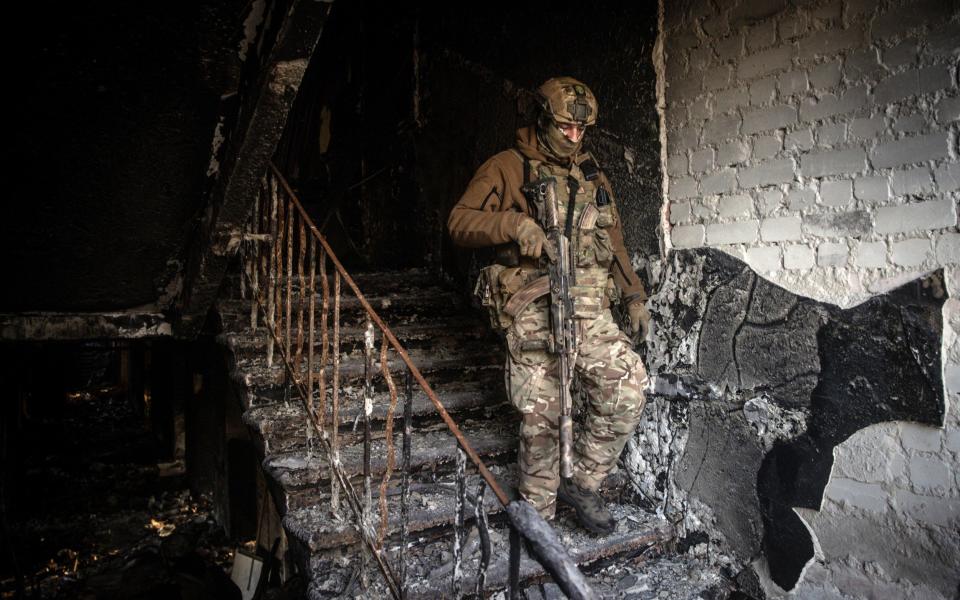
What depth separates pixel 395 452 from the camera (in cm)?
325

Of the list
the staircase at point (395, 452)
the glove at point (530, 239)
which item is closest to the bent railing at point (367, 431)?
the staircase at point (395, 452)

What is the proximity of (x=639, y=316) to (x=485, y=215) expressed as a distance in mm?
1035

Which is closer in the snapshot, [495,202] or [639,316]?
[495,202]

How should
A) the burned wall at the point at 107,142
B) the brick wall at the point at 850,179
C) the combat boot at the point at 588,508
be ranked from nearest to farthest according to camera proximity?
the brick wall at the point at 850,179 → the burned wall at the point at 107,142 → the combat boot at the point at 588,508

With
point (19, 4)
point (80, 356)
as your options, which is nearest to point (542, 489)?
point (19, 4)

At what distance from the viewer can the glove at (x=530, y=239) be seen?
8.72ft

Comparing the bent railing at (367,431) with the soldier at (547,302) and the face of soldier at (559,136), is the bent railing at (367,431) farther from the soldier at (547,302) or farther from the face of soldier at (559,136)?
the face of soldier at (559,136)

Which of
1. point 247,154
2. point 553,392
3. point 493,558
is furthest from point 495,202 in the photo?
point 493,558

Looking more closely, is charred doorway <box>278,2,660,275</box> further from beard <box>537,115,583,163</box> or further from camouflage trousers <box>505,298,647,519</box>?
camouflage trousers <box>505,298,647,519</box>

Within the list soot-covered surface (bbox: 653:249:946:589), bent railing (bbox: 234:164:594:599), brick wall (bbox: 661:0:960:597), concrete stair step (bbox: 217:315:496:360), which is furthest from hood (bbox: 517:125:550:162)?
concrete stair step (bbox: 217:315:496:360)

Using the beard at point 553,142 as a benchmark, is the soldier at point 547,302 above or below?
below

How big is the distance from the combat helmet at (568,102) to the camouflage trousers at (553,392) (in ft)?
2.90

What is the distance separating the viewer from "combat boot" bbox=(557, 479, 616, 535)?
9.62 feet

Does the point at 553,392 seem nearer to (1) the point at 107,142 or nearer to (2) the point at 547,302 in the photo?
(2) the point at 547,302
